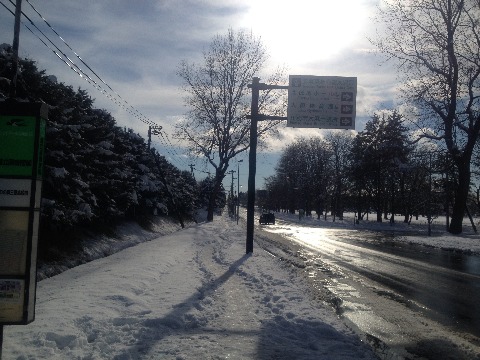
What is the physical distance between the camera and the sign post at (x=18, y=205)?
407 cm

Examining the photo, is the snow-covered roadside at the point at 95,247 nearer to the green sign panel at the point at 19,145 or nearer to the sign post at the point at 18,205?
the sign post at the point at 18,205

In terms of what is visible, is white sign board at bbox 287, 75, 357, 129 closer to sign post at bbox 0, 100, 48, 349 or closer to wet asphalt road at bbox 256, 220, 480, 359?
wet asphalt road at bbox 256, 220, 480, 359

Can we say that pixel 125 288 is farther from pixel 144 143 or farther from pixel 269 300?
pixel 144 143

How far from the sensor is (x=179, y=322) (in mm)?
6605

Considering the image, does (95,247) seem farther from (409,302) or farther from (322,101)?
(409,302)

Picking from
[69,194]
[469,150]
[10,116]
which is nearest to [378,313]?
[10,116]

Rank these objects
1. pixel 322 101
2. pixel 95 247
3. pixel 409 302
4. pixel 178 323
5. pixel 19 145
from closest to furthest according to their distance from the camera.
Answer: pixel 19 145, pixel 178 323, pixel 409 302, pixel 322 101, pixel 95 247

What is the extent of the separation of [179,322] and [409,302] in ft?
16.9

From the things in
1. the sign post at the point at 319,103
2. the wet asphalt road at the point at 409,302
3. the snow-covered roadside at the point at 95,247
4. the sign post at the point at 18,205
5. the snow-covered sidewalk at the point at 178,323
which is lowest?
the snow-covered roadside at the point at 95,247

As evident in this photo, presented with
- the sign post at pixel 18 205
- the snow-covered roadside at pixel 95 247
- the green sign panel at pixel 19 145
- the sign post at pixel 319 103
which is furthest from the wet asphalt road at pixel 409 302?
the snow-covered roadside at pixel 95 247

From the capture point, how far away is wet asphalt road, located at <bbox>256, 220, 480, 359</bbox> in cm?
641

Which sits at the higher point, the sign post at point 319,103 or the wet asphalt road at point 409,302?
the sign post at point 319,103

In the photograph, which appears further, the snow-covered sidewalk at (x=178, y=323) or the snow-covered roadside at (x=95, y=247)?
the snow-covered roadside at (x=95, y=247)

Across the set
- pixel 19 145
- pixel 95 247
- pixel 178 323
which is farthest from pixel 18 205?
pixel 95 247
